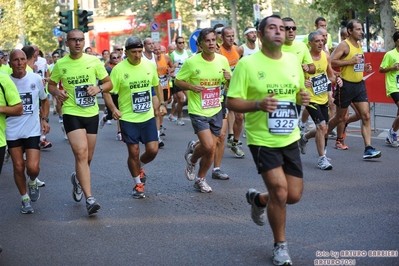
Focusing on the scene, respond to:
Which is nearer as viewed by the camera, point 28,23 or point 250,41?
point 250,41

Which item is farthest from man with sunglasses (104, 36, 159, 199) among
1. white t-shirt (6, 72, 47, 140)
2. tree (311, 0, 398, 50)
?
tree (311, 0, 398, 50)

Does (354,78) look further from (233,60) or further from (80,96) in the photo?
(80,96)

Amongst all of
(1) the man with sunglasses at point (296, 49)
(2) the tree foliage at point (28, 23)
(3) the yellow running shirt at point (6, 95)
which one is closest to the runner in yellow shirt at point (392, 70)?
(1) the man with sunglasses at point (296, 49)

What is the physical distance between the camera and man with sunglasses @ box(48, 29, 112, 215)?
29.5 feet

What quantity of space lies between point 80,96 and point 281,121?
3.34 metres

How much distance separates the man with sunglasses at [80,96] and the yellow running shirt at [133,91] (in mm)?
562

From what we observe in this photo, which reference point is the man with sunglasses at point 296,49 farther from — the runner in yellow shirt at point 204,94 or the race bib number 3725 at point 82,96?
the race bib number 3725 at point 82,96

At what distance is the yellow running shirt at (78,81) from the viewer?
9.14 metres

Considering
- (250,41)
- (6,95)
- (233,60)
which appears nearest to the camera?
(6,95)

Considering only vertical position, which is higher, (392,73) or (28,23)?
(392,73)

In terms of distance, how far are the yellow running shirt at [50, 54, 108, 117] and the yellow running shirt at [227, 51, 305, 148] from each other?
2.99m

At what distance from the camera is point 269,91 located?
6.50 metres

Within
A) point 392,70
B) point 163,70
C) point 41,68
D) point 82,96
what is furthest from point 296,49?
point 41,68

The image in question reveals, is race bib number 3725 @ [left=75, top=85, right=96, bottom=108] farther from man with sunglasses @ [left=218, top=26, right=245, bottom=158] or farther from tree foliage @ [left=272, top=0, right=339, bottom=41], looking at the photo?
tree foliage @ [left=272, top=0, right=339, bottom=41]
